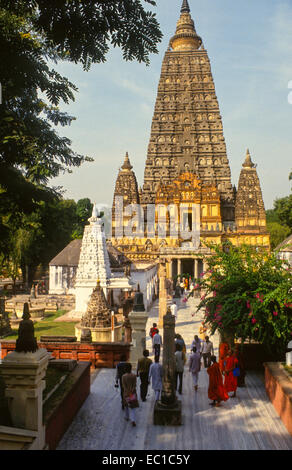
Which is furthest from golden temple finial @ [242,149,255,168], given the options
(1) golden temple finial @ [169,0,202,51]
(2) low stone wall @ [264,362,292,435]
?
(2) low stone wall @ [264,362,292,435]

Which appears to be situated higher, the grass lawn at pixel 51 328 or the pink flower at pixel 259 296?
the pink flower at pixel 259 296

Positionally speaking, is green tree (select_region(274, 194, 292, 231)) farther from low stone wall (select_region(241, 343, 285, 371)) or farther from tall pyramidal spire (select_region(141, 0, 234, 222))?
low stone wall (select_region(241, 343, 285, 371))

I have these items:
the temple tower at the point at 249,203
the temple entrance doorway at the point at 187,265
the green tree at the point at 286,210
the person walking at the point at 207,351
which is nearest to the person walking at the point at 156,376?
the person walking at the point at 207,351

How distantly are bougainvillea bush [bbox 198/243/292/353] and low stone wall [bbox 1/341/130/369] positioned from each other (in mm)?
2725

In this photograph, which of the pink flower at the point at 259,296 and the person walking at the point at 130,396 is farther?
the pink flower at the point at 259,296

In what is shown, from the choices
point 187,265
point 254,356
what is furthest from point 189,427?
point 187,265

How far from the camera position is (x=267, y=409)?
8656 mm

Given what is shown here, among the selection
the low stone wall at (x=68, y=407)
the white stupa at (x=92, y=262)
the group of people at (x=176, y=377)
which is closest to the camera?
the low stone wall at (x=68, y=407)

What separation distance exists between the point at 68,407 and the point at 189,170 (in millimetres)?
46866

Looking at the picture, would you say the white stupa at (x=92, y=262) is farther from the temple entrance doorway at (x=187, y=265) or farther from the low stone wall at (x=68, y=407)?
the temple entrance doorway at (x=187, y=265)

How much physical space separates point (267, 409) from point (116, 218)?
45093mm

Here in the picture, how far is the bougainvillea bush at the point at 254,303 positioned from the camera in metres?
9.84

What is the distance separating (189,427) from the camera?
7688 millimetres
